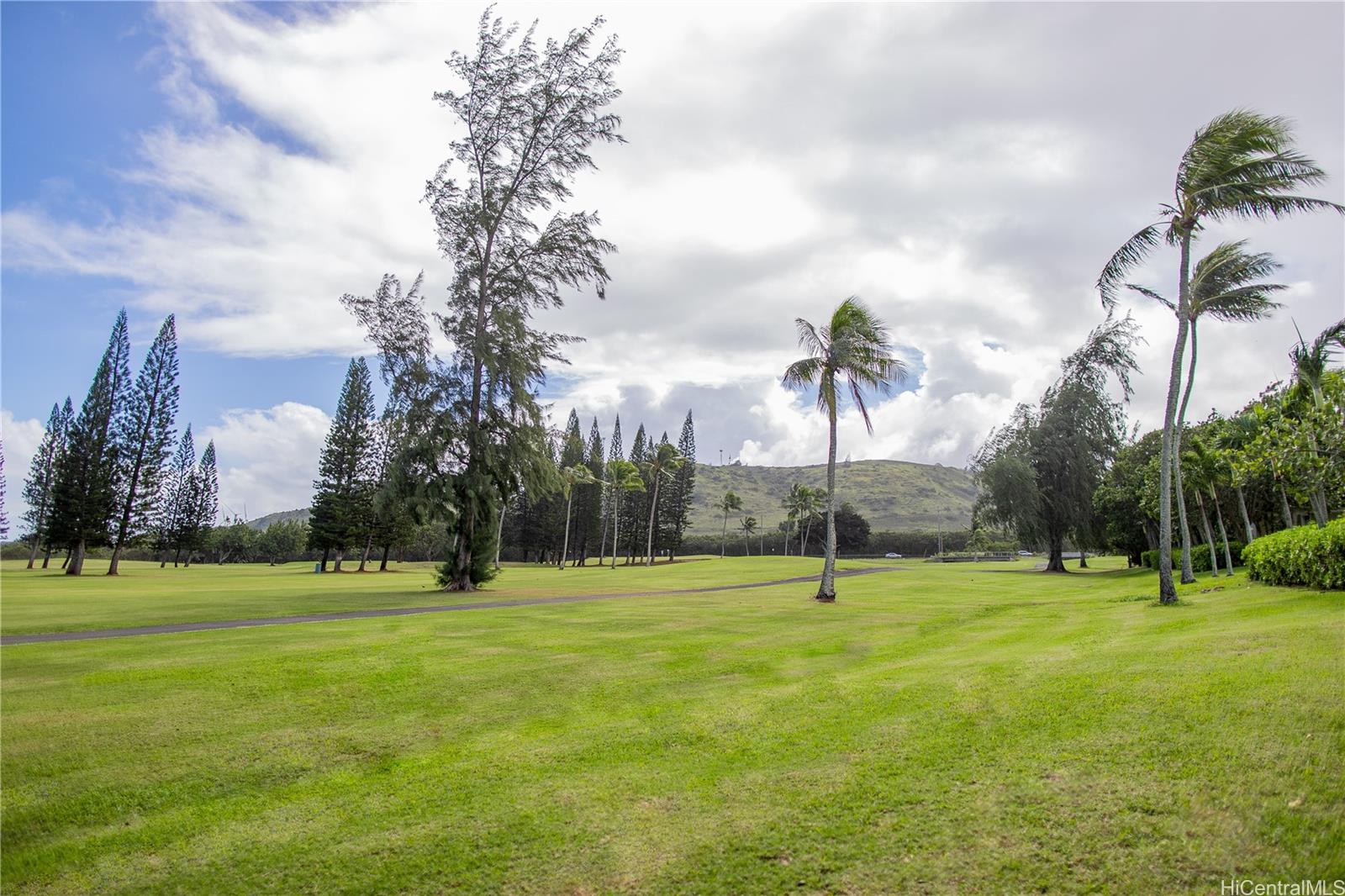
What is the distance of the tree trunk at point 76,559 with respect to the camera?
154 feet

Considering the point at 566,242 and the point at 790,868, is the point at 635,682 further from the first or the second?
the point at 566,242

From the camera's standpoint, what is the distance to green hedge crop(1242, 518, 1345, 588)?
13.3m

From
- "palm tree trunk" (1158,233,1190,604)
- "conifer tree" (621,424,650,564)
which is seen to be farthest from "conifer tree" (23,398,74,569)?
"palm tree trunk" (1158,233,1190,604)

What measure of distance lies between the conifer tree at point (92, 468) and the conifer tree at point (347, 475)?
14.6 m

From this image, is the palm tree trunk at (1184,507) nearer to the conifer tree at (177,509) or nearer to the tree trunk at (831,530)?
the tree trunk at (831,530)

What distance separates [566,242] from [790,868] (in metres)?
24.3

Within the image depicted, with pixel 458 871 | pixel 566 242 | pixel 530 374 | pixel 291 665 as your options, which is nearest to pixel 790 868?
pixel 458 871

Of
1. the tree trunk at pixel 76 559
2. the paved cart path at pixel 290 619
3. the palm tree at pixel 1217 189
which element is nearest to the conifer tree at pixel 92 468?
the tree trunk at pixel 76 559

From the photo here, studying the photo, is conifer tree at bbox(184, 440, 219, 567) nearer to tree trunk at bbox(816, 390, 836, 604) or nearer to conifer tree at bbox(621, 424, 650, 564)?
conifer tree at bbox(621, 424, 650, 564)

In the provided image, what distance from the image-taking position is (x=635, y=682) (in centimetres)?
840

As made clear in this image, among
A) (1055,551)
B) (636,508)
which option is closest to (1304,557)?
(1055,551)

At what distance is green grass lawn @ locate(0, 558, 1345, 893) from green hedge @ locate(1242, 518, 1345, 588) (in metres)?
5.17

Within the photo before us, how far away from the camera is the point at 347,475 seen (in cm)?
6075

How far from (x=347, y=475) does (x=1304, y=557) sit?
205 feet
